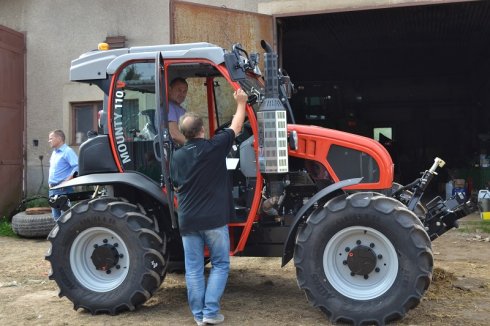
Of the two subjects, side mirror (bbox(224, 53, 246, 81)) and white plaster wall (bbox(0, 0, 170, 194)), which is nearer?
side mirror (bbox(224, 53, 246, 81))

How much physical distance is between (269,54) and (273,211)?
1.46 metres

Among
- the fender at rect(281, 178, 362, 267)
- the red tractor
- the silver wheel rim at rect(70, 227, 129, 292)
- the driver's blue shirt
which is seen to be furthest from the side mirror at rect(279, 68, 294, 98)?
the driver's blue shirt

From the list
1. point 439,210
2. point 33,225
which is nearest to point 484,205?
point 439,210

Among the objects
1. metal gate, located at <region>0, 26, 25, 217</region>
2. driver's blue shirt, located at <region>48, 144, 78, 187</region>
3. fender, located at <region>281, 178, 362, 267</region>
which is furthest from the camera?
metal gate, located at <region>0, 26, 25, 217</region>

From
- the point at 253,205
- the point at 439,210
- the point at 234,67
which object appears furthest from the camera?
the point at 439,210

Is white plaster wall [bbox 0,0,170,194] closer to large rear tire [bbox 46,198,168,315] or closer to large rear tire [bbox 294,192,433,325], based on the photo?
large rear tire [bbox 46,198,168,315]

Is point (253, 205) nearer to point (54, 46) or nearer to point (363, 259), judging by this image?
point (363, 259)

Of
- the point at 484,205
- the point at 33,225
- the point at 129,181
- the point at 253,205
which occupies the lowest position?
the point at 33,225

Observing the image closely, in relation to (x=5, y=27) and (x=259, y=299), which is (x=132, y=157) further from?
(x=5, y=27)

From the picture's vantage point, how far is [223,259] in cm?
466

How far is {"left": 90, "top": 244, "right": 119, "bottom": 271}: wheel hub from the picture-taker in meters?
5.01

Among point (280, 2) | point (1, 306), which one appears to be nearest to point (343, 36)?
point (280, 2)

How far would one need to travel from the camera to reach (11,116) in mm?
11266

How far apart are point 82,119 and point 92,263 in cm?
695
